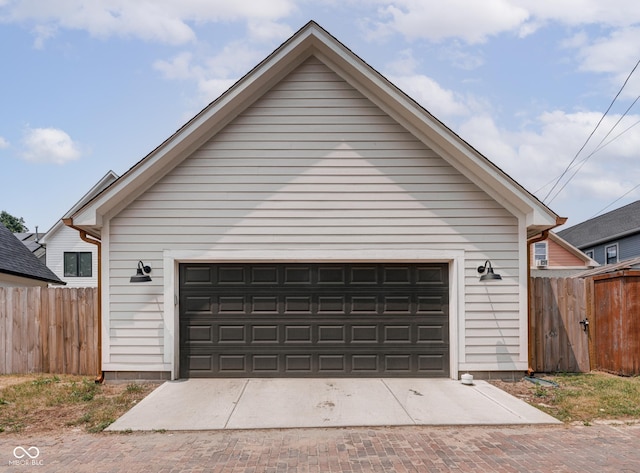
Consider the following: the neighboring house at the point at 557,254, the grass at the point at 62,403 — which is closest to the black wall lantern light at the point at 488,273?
the grass at the point at 62,403

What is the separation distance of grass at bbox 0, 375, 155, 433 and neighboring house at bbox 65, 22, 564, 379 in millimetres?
648

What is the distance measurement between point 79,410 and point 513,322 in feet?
23.9

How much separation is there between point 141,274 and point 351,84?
202 inches

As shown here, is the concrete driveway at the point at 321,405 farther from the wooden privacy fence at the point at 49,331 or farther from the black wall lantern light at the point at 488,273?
the wooden privacy fence at the point at 49,331

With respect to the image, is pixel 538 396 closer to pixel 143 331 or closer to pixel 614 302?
pixel 614 302

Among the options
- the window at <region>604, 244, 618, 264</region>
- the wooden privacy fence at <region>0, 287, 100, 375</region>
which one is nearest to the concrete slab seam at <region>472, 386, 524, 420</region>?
the wooden privacy fence at <region>0, 287, 100, 375</region>

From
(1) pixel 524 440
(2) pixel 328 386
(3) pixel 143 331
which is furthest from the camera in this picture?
(3) pixel 143 331

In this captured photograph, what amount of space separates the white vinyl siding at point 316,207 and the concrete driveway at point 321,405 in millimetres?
1225

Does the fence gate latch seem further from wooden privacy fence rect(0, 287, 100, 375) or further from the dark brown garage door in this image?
wooden privacy fence rect(0, 287, 100, 375)

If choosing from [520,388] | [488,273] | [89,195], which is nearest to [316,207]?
[488,273]

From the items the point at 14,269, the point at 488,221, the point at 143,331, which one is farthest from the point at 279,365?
the point at 14,269

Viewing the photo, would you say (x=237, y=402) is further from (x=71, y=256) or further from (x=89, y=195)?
(x=71, y=256)

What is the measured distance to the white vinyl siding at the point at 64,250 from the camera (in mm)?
27641

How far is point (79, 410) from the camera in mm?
7066
